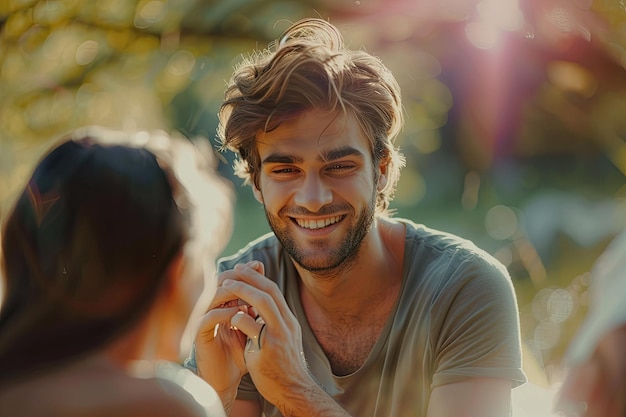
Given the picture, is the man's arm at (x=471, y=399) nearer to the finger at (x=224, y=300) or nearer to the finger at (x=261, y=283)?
the finger at (x=261, y=283)

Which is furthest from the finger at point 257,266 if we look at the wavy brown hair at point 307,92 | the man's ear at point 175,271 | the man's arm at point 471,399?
the man's ear at point 175,271

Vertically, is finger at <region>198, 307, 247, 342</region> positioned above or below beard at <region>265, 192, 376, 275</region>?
below

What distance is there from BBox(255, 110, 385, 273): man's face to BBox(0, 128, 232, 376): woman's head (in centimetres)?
131

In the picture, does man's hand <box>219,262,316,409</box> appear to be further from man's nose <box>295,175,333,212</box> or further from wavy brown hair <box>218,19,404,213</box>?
wavy brown hair <box>218,19,404,213</box>

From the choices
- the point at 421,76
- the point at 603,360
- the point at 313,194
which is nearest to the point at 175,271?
the point at 603,360

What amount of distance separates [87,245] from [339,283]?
5.18 feet

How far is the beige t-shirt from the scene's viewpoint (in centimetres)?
285

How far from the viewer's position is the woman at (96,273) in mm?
1672

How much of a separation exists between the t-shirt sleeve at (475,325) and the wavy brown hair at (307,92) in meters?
0.55

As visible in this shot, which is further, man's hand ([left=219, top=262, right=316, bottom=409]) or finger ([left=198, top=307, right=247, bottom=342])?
finger ([left=198, top=307, right=247, bottom=342])

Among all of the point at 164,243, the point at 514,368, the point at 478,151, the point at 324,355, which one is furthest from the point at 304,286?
the point at 478,151

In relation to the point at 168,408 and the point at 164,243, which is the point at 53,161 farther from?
the point at 168,408

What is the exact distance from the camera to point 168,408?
1.64 meters

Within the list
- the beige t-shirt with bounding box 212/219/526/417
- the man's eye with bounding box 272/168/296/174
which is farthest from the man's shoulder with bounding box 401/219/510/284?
the man's eye with bounding box 272/168/296/174
